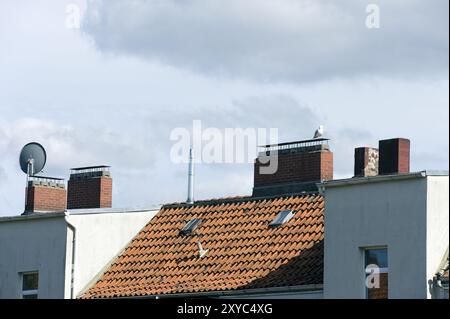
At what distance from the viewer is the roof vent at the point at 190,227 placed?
37844 mm

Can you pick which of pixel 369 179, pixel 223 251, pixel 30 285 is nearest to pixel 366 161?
pixel 369 179

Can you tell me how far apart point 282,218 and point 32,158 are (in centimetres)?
894

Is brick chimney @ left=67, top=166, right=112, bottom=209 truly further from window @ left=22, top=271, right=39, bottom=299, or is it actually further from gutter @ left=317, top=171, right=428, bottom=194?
gutter @ left=317, top=171, right=428, bottom=194

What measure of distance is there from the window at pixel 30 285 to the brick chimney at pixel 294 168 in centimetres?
581

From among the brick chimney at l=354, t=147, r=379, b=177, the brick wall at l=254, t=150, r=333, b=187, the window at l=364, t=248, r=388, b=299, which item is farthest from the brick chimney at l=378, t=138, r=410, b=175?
the brick wall at l=254, t=150, r=333, b=187

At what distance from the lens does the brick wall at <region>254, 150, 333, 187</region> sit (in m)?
36.1

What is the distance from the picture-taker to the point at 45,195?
1633 inches

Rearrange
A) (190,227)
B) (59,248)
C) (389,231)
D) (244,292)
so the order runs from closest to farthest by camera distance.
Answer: (389,231), (244,292), (59,248), (190,227)

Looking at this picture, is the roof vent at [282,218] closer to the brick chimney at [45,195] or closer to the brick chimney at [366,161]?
the brick chimney at [366,161]

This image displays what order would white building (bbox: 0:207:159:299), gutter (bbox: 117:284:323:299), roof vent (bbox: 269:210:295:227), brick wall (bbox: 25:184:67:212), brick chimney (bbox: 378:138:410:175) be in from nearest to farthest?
1. gutter (bbox: 117:284:323:299)
2. brick chimney (bbox: 378:138:410:175)
3. roof vent (bbox: 269:210:295:227)
4. white building (bbox: 0:207:159:299)
5. brick wall (bbox: 25:184:67:212)

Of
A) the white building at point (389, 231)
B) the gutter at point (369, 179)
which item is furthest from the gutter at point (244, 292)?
the gutter at point (369, 179)

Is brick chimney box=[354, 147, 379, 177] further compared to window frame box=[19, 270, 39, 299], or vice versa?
window frame box=[19, 270, 39, 299]

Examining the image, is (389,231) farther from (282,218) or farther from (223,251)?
(223,251)
